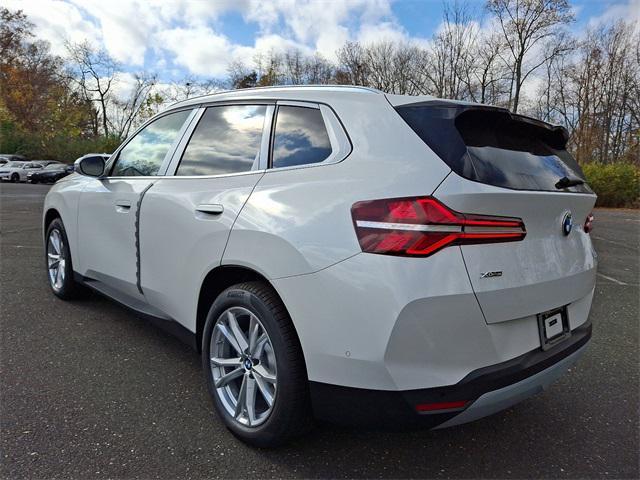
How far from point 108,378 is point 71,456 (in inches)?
31.2

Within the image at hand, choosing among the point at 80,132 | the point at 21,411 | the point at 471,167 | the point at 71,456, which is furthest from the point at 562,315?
the point at 80,132

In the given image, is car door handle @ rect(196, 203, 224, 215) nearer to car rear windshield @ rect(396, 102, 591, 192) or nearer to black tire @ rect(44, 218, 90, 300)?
car rear windshield @ rect(396, 102, 591, 192)

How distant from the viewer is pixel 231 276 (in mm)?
2385

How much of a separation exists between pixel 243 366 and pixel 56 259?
120 inches

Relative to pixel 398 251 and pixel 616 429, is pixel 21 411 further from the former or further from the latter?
pixel 616 429

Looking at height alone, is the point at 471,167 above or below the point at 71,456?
above

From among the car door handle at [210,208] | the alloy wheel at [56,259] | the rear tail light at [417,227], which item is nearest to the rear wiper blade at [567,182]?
the rear tail light at [417,227]

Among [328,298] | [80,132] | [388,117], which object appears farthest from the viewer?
[80,132]

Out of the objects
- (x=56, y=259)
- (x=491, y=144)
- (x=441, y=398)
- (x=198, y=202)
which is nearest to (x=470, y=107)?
(x=491, y=144)

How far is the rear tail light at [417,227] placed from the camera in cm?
167

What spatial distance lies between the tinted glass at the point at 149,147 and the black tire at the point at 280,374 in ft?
4.51

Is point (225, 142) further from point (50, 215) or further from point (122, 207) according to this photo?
point (50, 215)

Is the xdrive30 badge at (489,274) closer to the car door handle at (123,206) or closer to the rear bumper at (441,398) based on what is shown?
the rear bumper at (441,398)

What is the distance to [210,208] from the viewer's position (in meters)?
2.40
